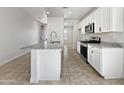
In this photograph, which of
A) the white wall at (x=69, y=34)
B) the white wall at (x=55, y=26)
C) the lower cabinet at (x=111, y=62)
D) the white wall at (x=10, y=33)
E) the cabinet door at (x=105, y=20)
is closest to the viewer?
the lower cabinet at (x=111, y=62)

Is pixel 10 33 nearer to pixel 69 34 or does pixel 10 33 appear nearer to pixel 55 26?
pixel 55 26

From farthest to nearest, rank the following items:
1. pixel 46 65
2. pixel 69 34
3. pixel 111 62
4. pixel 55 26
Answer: pixel 69 34 → pixel 55 26 → pixel 111 62 → pixel 46 65

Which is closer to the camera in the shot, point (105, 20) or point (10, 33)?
point (105, 20)

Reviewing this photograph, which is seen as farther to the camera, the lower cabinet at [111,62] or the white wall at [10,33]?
the white wall at [10,33]

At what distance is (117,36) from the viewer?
3961mm

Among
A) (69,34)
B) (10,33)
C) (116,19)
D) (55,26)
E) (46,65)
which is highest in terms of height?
(55,26)

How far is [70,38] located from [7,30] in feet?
30.3

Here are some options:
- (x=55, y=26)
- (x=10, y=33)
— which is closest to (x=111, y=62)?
(x=10, y=33)

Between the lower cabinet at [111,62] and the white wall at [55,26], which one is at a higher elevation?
the white wall at [55,26]

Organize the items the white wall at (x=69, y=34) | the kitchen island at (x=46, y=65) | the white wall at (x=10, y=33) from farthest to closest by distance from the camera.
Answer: the white wall at (x=69, y=34), the white wall at (x=10, y=33), the kitchen island at (x=46, y=65)

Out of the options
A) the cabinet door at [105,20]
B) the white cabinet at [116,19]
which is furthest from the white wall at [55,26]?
the white cabinet at [116,19]

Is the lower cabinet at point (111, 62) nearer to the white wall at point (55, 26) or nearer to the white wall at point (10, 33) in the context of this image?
the white wall at point (10, 33)
